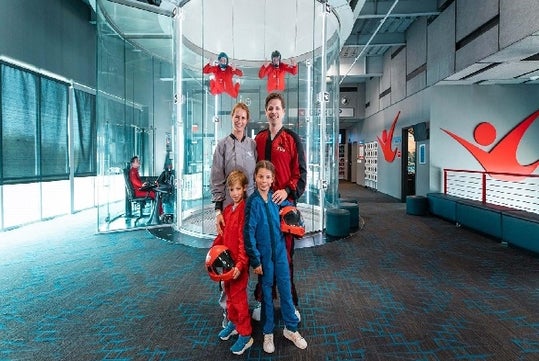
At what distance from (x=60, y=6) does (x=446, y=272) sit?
26.8 ft

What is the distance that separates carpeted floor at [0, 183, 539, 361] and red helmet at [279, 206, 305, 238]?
76 centimetres

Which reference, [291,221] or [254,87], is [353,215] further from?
[254,87]

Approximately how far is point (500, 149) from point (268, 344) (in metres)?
7.80

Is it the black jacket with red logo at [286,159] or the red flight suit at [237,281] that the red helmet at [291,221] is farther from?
the red flight suit at [237,281]

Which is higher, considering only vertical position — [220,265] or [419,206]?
[220,265]

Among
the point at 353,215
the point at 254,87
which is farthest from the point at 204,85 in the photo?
the point at 353,215

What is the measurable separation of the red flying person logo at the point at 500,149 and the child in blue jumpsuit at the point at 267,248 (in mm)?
7080

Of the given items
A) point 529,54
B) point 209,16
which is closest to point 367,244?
point 529,54

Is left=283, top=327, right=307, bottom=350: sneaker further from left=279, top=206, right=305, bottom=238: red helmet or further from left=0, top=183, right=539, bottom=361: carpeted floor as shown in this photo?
left=279, top=206, right=305, bottom=238: red helmet

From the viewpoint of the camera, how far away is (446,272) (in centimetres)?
349

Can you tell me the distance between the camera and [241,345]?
6.58ft

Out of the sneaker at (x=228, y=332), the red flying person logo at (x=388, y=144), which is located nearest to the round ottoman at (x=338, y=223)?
the sneaker at (x=228, y=332)

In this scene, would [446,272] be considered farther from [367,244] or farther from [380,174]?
[380,174]

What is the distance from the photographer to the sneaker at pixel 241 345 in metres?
2.00
